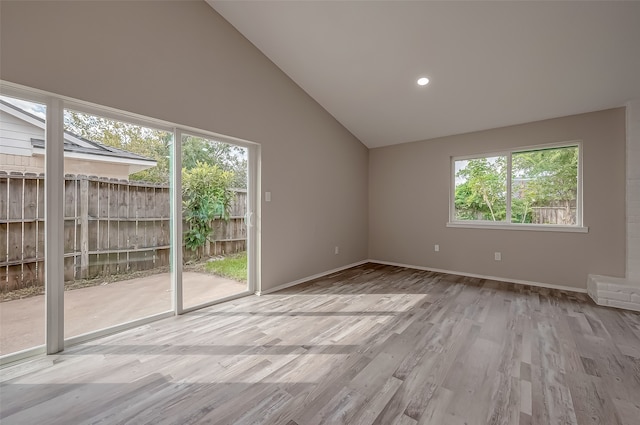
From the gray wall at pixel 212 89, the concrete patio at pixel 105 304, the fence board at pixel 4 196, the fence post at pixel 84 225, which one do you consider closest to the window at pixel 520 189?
the gray wall at pixel 212 89

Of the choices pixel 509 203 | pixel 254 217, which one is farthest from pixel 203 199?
pixel 509 203

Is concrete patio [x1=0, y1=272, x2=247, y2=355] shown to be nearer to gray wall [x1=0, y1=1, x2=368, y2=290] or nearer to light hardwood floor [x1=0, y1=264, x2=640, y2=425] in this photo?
light hardwood floor [x1=0, y1=264, x2=640, y2=425]

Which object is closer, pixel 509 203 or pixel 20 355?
pixel 20 355

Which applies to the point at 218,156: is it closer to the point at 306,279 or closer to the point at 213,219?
the point at 213,219

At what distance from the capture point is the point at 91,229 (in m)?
2.36

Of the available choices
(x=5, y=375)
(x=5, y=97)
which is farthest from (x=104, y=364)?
(x=5, y=97)

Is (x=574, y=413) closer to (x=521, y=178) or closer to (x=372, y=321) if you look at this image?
(x=372, y=321)

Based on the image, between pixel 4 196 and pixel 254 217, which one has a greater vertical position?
pixel 4 196

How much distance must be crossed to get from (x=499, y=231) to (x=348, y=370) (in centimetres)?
366

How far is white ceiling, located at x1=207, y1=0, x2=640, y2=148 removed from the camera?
8.45ft

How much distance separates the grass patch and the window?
3.59 metres

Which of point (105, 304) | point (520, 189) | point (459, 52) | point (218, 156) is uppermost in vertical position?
point (459, 52)

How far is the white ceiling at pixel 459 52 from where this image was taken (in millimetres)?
2576

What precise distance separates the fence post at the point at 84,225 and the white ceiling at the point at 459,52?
2325mm
